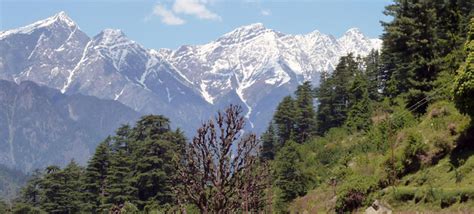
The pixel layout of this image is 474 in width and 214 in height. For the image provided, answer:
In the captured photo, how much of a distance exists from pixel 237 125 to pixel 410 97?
84.2 feet

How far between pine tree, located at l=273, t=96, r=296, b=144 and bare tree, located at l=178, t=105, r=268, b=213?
62.6 meters

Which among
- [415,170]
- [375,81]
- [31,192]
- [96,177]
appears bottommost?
[415,170]

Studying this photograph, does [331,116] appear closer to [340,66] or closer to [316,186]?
[340,66]

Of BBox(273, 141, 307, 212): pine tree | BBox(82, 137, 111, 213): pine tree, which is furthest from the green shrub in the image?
BBox(82, 137, 111, 213): pine tree

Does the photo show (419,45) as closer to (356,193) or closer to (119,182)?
(356,193)

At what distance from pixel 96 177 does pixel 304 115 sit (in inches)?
1268

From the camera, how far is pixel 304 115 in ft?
249

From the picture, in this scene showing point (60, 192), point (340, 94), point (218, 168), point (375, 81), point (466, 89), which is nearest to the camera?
point (218, 168)

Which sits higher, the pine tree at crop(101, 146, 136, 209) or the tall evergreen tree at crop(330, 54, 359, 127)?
the tall evergreen tree at crop(330, 54, 359, 127)

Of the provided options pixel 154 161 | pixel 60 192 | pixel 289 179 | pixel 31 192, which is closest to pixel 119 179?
pixel 154 161

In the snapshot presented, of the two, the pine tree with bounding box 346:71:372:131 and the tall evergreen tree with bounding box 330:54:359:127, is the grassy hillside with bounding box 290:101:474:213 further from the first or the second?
the tall evergreen tree with bounding box 330:54:359:127

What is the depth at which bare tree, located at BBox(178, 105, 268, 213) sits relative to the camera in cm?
1168

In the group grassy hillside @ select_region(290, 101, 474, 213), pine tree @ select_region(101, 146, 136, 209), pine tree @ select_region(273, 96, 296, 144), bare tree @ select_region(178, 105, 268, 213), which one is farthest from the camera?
pine tree @ select_region(273, 96, 296, 144)

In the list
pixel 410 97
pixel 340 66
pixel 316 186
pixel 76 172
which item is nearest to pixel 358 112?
pixel 316 186
